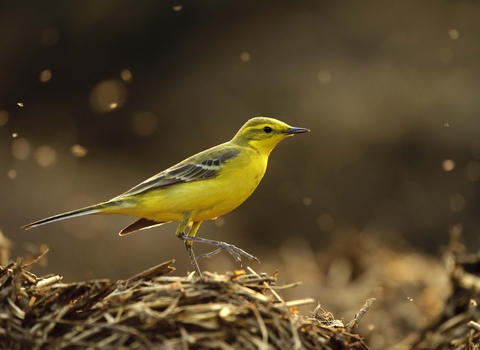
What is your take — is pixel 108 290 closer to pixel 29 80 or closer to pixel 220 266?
pixel 220 266

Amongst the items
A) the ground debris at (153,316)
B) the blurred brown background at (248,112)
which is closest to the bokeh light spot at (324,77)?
the blurred brown background at (248,112)

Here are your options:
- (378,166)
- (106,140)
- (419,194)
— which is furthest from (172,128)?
(419,194)

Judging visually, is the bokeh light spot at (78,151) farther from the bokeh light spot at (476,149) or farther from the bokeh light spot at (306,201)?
the bokeh light spot at (476,149)

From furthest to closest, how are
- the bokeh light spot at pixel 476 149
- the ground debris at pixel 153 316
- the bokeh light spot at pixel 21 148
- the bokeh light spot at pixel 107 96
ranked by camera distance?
the bokeh light spot at pixel 107 96
the bokeh light spot at pixel 21 148
the bokeh light spot at pixel 476 149
the ground debris at pixel 153 316

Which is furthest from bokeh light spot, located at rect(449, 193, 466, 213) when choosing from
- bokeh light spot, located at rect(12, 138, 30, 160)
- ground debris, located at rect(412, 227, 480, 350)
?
ground debris, located at rect(412, 227, 480, 350)

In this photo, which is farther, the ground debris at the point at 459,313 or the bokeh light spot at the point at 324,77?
the bokeh light spot at the point at 324,77

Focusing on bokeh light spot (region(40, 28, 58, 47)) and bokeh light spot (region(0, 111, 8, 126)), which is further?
bokeh light spot (region(40, 28, 58, 47))

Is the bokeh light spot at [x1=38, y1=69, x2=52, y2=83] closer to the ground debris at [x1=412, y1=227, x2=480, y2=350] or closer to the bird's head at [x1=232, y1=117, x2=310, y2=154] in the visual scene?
the bird's head at [x1=232, y1=117, x2=310, y2=154]
